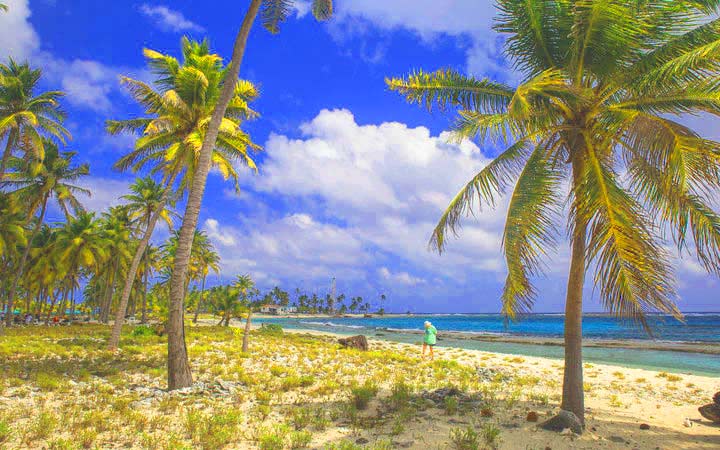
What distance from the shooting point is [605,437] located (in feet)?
21.1

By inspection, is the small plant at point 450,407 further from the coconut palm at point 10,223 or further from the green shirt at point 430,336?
the coconut palm at point 10,223

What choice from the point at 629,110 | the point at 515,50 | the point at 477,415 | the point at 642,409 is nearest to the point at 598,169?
the point at 629,110

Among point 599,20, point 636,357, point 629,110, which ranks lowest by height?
point 636,357

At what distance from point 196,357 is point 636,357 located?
88.2 feet

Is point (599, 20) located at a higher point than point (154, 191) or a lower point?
lower

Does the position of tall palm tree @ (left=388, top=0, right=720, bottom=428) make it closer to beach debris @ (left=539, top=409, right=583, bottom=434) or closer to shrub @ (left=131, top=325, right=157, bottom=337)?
beach debris @ (left=539, top=409, right=583, bottom=434)

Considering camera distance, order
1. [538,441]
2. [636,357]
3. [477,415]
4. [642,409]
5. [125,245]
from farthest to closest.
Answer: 1. [125,245]
2. [636,357]
3. [642,409]
4. [477,415]
5. [538,441]

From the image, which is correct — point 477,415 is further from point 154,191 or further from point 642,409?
point 154,191

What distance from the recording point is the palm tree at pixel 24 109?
20359 mm

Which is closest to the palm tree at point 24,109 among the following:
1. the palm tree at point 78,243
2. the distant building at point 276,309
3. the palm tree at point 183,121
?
the palm tree at point 183,121

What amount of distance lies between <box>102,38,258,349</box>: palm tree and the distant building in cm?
15912

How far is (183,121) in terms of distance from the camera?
54.3ft

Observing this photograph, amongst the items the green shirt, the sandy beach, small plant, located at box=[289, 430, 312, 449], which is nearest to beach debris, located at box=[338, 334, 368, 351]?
the green shirt

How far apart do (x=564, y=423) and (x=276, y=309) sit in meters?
174
